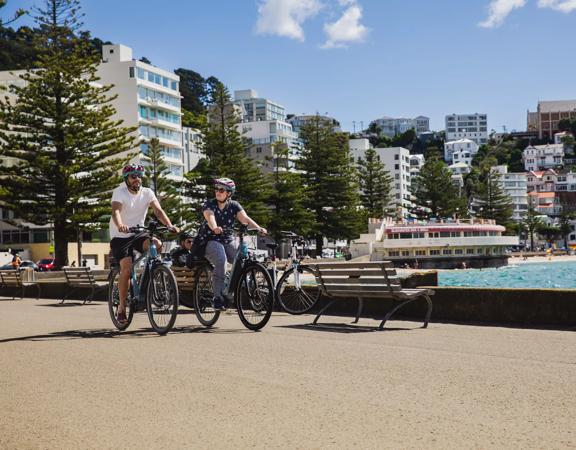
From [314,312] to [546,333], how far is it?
354 centimetres

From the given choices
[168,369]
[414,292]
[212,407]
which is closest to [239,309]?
[414,292]

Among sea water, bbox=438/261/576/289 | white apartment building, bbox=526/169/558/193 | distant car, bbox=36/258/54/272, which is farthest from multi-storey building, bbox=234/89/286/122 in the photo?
distant car, bbox=36/258/54/272

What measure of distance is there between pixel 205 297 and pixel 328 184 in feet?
204

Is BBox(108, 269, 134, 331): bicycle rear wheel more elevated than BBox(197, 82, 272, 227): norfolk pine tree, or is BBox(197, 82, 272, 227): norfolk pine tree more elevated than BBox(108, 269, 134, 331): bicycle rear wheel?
BBox(197, 82, 272, 227): norfolk pine tree

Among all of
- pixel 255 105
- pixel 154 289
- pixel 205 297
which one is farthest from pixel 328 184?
pixel 255 105

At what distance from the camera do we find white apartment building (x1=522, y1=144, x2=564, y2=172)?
636 feet

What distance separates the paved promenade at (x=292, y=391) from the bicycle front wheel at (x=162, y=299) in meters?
0.25

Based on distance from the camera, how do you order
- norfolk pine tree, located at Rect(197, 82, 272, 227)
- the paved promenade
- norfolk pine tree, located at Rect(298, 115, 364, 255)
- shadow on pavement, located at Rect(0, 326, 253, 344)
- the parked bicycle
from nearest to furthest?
1. the paved promenade
2. shadow on pavement, located at Rect(0, 326, 253, 344)
3. the parked bicycle
4. norfolk pine tree, located at Rect(197, 82, 272, 227)
5. norfolk pine tree, located at Rect(298, 115, 364, 255)

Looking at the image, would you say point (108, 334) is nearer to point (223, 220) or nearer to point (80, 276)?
point (223, 220)

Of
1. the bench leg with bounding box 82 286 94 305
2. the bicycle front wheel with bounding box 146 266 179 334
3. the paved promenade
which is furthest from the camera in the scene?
the bench leg with bounding box 82 286 94 305

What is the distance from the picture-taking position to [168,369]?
5664 mm

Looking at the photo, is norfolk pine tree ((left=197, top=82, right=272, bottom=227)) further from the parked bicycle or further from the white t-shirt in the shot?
the white t-shirt

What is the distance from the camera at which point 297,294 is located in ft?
34.2

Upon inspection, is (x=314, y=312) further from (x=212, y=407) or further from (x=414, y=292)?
(x=212, y=407)
